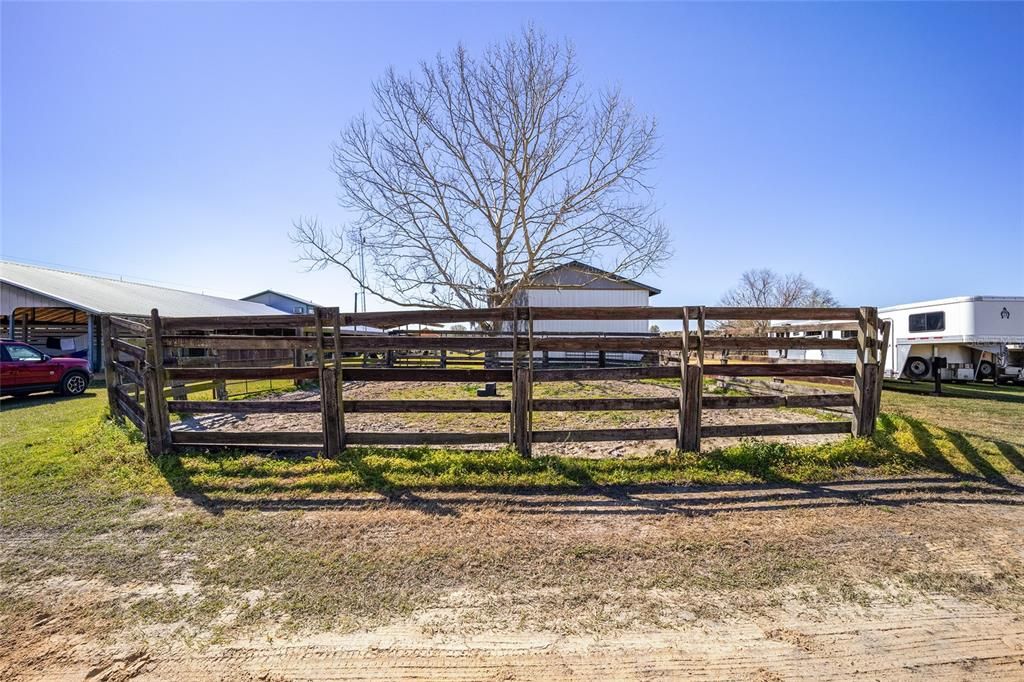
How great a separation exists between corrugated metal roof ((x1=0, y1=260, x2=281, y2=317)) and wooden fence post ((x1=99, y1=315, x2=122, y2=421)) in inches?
479

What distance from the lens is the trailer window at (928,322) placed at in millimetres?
14530

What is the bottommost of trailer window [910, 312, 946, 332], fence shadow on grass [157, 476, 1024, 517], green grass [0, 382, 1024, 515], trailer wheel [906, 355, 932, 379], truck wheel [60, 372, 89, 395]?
fence shadow on grass [157, 476, 1024, 517]

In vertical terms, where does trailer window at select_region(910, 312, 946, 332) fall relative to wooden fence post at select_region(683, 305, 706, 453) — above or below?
above

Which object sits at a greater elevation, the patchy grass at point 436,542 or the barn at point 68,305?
the barn at point 68,305

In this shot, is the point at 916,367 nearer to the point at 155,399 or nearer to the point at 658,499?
the point at 658,499

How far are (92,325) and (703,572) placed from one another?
2350 centimetres

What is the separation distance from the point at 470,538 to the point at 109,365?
7.51 metres

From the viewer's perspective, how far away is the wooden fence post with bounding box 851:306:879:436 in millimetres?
5730

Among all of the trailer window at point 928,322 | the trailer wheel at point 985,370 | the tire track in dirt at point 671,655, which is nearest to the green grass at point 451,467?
the tire track in dirt at point 671,655

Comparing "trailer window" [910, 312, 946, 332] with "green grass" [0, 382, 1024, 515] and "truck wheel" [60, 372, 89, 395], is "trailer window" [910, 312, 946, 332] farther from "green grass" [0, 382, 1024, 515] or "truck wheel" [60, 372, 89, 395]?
"truck wheel" [60, 372, 89, 395]

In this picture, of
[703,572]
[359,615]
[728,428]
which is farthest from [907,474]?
[359,615]

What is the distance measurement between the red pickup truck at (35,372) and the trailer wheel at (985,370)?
27492 millimetres

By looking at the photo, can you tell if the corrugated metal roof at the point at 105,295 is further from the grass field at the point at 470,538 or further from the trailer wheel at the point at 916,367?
the trailer wheel at the point at 916,367

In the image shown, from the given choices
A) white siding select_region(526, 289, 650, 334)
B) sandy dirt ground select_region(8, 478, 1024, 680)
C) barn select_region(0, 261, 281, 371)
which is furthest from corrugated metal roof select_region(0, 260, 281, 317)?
sandy dirt ground select_region(8, 478, 1024, 680)
